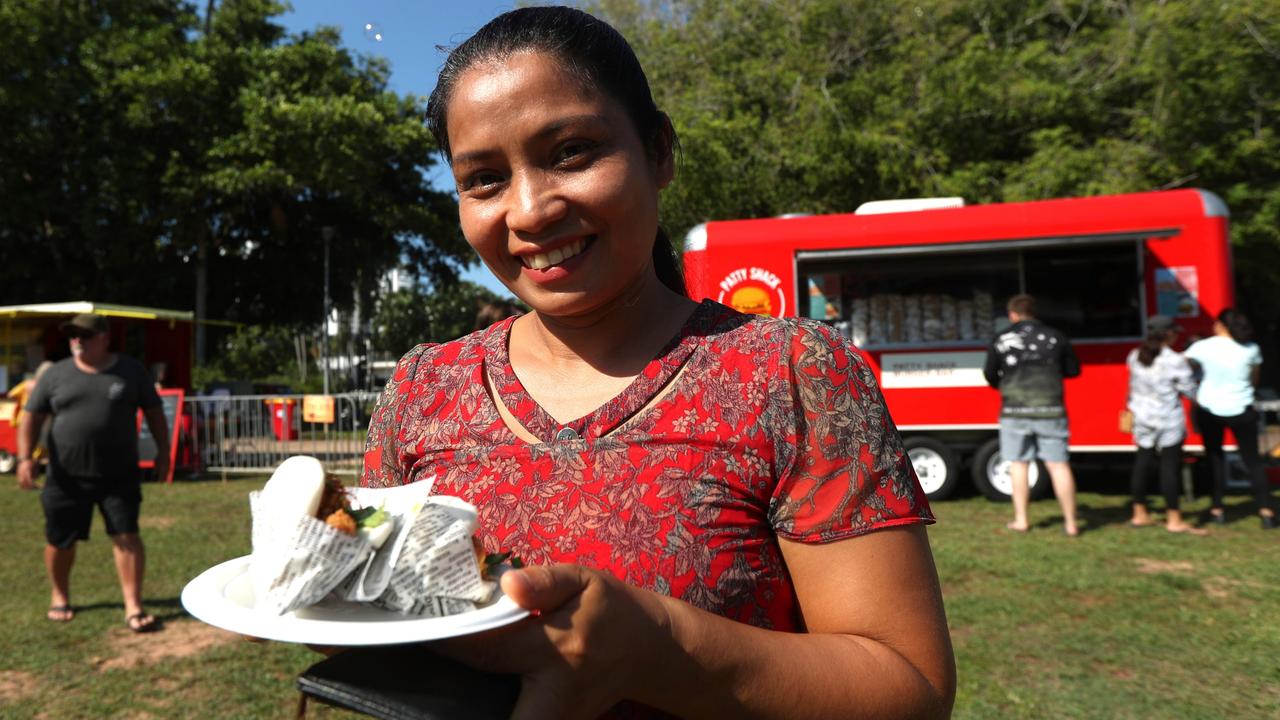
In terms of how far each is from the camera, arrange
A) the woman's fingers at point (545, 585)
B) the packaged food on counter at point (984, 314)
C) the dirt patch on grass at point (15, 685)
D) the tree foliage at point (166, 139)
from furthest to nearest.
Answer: the tree foliage at point (166, 139) < the packaged food on counter at point (984, 314) < the dirt patch on grass at point (15, 685) < the woman's fingers at point (545, 585)

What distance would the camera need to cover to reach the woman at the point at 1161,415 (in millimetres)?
7742

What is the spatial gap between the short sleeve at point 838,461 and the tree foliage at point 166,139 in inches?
833

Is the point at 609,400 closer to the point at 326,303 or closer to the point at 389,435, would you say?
the point at 389,435

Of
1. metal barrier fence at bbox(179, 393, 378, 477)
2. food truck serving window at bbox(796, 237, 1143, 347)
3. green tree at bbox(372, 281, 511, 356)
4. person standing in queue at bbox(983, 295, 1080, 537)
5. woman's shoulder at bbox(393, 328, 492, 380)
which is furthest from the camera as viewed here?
green tree at bbox(372, 281, 511, 356)

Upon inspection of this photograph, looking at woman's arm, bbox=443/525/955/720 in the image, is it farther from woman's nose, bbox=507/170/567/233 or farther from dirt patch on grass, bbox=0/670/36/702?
dirt patch on grass, bbox=0/670/36/702

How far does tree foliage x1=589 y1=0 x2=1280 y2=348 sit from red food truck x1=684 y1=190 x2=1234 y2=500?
4.78 meters

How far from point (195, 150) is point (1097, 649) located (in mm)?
22259

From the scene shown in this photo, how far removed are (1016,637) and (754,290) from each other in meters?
5.48

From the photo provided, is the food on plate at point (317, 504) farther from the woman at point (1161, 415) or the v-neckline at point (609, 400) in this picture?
the woman at point (1161, 415)

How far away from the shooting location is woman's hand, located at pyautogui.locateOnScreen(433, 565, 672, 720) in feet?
3.12

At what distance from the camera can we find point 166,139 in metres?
21.5

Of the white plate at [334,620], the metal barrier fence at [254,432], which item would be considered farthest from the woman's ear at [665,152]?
the metal barrier fence at [254,432]

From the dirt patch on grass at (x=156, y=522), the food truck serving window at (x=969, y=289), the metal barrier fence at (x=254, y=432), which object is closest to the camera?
the dirt patch on grass at (x=156, y=522)

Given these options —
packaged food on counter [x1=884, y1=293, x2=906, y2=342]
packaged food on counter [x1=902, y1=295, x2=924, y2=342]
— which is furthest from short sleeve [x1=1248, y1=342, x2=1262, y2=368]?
packaged food on counter [x1=884, y1=293, x2=906, y2=342]
